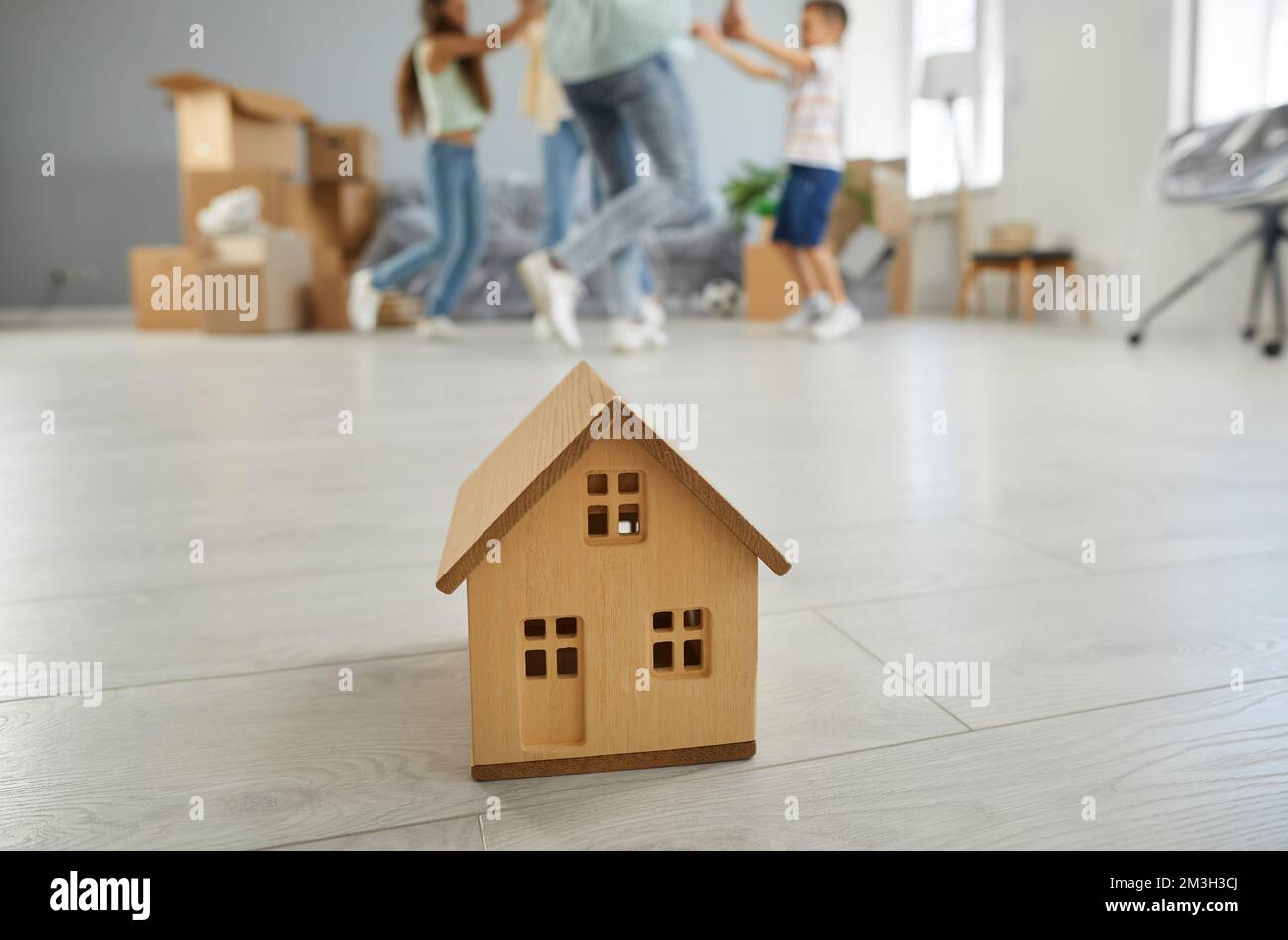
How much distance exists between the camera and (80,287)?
20.4 ft

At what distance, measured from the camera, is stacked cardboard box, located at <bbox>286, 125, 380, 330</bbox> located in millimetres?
5508

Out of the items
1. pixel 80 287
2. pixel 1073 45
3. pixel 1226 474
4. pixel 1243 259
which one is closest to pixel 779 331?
pixel 1243 259

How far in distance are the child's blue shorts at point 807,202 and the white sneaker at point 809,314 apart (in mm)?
250

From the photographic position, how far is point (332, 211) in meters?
5.61

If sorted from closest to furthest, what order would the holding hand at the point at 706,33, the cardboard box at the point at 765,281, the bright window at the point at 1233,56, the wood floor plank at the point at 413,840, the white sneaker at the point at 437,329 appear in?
the wood floor plank at the point at 413,840 < the holding hand at the point at 706,33 < the bright window at the point at 1233,56 < the white sneaker at the point at 437,329 < the cardboard box at the point at 765,281

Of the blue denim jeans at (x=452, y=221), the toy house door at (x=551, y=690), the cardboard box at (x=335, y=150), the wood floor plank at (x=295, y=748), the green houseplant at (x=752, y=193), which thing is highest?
the cardboard box at (x=335, y=150)

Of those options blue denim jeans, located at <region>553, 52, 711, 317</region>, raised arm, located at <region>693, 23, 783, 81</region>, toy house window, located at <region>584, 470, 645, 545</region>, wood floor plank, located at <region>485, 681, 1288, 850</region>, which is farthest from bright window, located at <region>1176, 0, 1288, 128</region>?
toy house window, located at <region>584, 470, 645, 545</region>

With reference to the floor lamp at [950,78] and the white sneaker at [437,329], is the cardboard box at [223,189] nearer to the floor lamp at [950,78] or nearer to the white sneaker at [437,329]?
the white sneaker at [437,329]

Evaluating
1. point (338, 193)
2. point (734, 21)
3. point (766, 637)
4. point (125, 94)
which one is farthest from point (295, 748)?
point (125, 94)

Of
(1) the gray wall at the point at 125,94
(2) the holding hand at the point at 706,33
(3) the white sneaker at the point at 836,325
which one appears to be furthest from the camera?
(1) the gray wall at the point at 125,94

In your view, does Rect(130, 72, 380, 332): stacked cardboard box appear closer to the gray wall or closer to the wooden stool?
the gray wall

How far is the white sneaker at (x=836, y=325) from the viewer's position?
12.0 ft

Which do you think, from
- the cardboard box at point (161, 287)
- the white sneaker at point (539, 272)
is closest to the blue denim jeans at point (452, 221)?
the white sneaker at point (539, 272)
